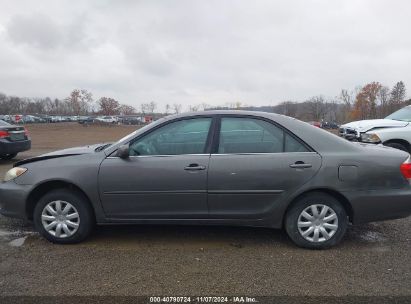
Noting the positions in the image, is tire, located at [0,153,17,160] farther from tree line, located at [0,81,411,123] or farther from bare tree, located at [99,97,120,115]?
bare tree, located at [99,97,120,115]

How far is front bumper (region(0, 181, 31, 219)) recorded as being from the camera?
14.4 feet

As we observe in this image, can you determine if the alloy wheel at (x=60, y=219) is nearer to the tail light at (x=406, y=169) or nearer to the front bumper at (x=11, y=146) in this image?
the tail light at (x=406, y=169)

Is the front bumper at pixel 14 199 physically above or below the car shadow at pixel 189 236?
above

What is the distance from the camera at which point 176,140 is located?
4.34 metres

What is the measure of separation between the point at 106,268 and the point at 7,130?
8853 millimetres

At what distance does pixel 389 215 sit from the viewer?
4211 mm

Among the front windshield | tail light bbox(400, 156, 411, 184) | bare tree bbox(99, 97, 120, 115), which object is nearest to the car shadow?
tail light bbox(400, 156, 411, 184)

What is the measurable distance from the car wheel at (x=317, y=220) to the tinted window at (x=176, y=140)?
1.26 m

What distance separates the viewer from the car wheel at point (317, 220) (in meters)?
4.17

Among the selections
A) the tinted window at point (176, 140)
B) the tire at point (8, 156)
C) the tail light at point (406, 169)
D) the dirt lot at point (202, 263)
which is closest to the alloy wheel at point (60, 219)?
the dirt lot at point (202, 263)

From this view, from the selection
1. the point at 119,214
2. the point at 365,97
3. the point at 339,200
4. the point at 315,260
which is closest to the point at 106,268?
the point at 119,214

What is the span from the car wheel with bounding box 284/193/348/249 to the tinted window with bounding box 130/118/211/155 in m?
1.26

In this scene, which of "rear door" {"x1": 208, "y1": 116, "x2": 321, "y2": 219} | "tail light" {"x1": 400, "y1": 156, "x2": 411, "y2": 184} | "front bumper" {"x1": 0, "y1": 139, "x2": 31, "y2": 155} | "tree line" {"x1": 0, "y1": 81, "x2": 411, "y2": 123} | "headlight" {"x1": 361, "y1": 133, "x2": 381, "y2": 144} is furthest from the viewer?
"tree line" {"x1": 0, "y1": 81, "x2": 411, "y2": 123}

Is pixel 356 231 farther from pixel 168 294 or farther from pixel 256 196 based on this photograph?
pixel 168 294
